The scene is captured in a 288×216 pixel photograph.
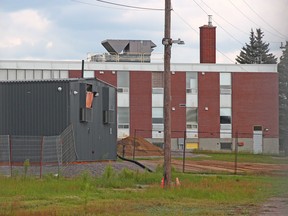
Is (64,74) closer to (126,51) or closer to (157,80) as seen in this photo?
(126,51)

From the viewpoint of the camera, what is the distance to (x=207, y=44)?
74000 mm

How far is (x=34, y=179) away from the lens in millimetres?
26688

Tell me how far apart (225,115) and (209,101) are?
2416 mm

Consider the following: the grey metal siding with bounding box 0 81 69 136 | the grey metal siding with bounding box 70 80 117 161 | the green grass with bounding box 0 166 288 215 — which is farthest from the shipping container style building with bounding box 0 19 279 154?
the green grass with bounding box 0 166 288 215

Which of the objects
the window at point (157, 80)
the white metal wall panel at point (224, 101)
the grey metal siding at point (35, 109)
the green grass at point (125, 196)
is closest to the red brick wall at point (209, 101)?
the white metal wall panel at point (224, 101)

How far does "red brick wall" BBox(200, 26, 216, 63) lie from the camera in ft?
240

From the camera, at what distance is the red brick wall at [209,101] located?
240 feet

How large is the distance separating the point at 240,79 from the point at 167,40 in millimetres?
49624

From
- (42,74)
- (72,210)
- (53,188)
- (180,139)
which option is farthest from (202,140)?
(72,210)

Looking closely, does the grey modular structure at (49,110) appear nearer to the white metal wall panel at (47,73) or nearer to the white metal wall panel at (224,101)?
the white metal wall panel at (47,73)

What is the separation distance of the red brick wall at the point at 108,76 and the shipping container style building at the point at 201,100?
11 centimetres

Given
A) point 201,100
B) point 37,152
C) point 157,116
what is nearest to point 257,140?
point 201,100

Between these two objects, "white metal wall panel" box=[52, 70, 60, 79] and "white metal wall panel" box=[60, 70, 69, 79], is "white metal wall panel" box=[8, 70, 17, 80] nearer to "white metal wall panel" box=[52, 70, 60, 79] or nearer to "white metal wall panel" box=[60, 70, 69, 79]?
"white metal wall panel" box=[52, 70, 60, 79]

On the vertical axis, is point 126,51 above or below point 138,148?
above
